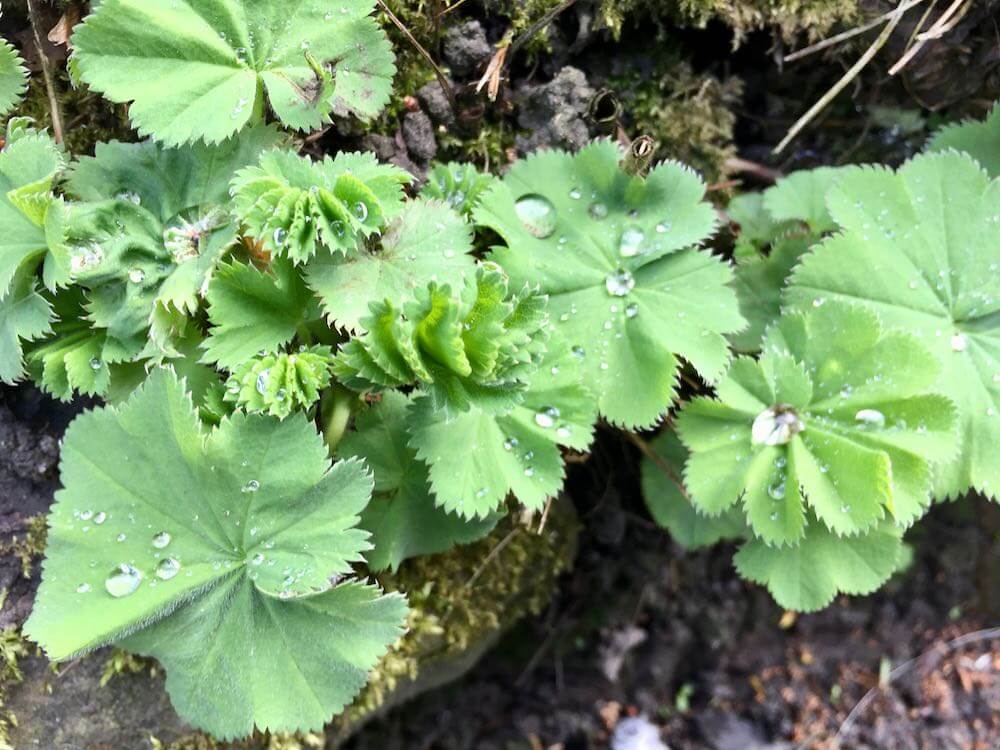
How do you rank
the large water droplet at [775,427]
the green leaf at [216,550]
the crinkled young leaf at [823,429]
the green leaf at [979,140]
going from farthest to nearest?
the green leaf at [979,140] < the large water droplet at [775,427] < the crinkled young leaf at [823,429] < the green leaf at [216,550]

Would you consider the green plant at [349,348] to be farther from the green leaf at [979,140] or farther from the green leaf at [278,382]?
the green leaf at [979,140]

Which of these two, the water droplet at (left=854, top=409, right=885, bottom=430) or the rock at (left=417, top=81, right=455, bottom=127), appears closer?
the water droplet at (left=854, top=409, right=885, bottom=430)

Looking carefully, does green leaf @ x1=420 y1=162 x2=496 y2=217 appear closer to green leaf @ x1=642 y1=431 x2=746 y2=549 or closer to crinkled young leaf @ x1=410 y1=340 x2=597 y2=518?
crinkled young leaf @ x1=410 y1=340 x2=597 y2=518

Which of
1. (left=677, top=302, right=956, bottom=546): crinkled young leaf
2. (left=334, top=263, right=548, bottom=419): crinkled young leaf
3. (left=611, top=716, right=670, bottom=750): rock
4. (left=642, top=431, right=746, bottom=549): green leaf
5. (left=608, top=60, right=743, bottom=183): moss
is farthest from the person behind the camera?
(left=611, top=716, right=670, bottom=750): rock

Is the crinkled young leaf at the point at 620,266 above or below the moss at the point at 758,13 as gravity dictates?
below

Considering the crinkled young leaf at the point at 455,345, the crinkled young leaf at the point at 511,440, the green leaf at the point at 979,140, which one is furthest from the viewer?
the green leaf at the point at 979,140

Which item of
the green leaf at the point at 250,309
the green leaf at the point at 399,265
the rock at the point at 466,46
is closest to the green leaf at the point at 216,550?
the green leaf at the point at 250,309

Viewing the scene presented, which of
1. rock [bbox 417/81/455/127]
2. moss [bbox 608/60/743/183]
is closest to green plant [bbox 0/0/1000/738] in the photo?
rock [bbox 417/81/455/127]

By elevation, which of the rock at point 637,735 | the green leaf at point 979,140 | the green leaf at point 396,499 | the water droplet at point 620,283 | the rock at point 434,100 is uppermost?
the rock at point 434,100
